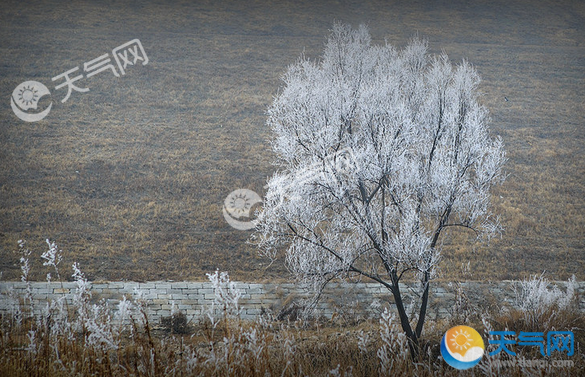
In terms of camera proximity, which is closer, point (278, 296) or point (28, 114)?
point (278, 296)

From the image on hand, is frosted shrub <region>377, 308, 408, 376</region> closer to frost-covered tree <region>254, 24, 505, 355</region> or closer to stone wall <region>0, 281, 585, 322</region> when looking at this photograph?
frost-covered tree <region>254, 24, 505, 355</region>

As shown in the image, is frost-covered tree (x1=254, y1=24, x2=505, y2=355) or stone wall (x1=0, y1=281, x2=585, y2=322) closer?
frost-covered tree (x1=254, y1=24, x2=505, y2=355)

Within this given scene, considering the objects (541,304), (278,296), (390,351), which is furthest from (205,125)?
(390,351)

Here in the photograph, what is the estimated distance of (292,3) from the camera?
39250 millimetres

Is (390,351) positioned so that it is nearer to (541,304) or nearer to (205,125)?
(541,304)

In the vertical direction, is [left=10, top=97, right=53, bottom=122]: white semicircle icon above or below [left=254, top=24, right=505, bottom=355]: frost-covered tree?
above

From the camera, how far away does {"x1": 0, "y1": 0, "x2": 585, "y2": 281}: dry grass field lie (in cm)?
1600

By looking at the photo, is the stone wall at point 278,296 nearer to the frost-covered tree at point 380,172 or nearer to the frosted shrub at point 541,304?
the frosted shrub at point 541,304

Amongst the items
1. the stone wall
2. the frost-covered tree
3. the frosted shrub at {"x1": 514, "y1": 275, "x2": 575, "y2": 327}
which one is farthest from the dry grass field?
the frost-covered tree

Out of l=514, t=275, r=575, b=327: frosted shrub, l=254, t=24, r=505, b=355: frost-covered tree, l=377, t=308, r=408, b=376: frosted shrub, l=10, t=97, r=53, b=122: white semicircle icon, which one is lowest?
l=514, t=275, r=575, b=327: frosted shrub

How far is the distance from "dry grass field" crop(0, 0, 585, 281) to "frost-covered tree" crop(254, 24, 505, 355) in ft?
19.8

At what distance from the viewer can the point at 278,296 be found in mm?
12805

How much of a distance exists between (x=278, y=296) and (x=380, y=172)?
5.59 metres

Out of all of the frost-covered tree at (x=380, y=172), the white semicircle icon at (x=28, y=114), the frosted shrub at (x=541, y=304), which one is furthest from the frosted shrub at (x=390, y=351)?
the white semicircle icon at (x=28, y=114)
